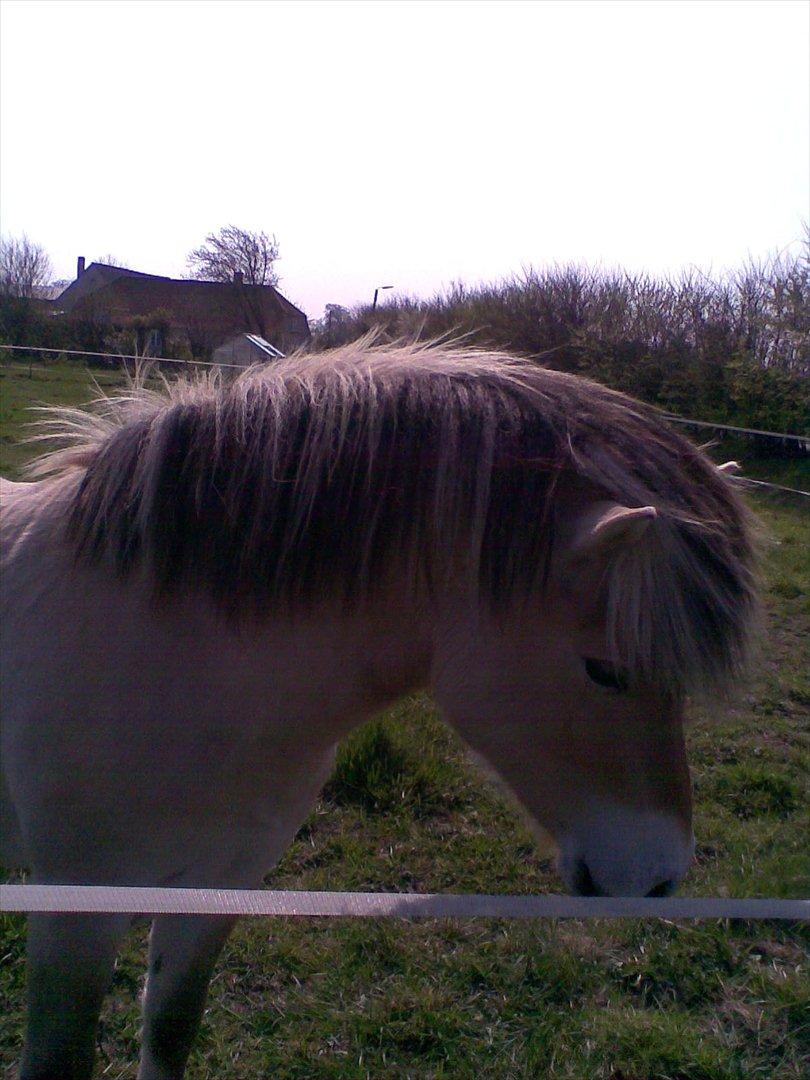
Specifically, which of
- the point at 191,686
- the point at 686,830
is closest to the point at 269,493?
the point at 191,686

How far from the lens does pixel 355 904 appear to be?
1019mm

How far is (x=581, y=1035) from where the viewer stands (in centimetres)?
215

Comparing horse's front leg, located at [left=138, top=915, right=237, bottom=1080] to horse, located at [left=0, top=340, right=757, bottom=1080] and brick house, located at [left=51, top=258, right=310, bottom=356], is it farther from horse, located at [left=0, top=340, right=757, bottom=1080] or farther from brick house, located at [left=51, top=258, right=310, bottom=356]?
brick house, located at [left=51, top=258, right=310, bottom=356]

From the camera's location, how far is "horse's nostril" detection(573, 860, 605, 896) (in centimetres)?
135

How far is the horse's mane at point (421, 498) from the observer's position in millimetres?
1261

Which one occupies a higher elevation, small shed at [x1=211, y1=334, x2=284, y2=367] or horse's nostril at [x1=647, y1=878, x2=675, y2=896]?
small shed at [x1=211, y1=334, x2=284, y2=367]

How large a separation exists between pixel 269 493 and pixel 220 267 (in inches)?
576

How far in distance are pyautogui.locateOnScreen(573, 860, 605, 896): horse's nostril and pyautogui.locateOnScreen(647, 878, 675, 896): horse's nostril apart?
3.4 inches

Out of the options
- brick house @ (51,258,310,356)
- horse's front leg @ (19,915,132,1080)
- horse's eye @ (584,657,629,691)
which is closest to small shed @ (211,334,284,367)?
brick house @ (51,258,310,356)

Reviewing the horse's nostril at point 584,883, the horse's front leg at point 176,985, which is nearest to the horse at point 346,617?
the horse's nostril at point 584,883

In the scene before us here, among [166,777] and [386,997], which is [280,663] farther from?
[386,997]

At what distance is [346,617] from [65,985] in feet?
2.83

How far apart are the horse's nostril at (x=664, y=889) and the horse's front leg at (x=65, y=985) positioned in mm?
944

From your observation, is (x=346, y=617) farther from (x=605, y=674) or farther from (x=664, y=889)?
(x=664, y=889)
